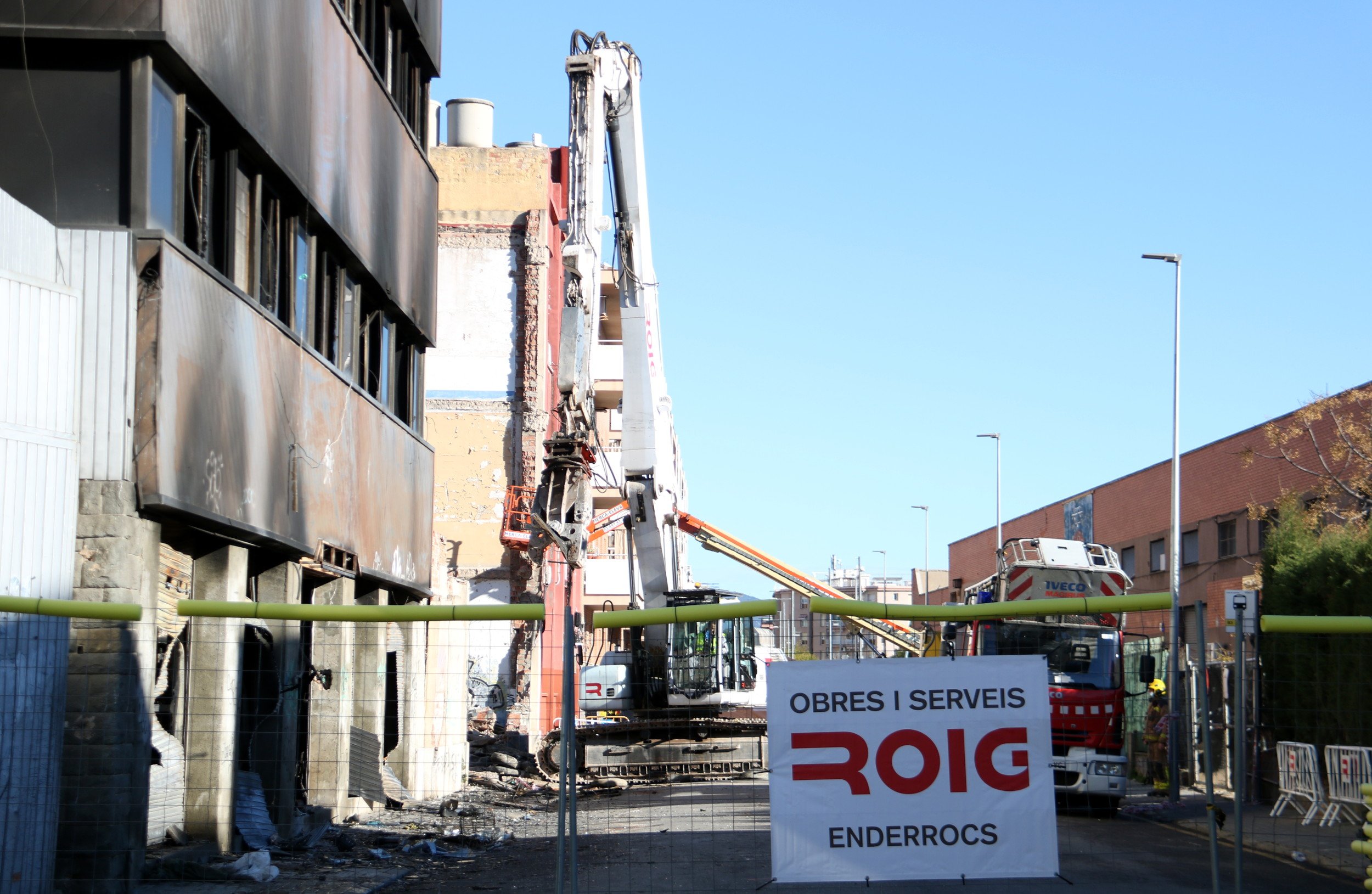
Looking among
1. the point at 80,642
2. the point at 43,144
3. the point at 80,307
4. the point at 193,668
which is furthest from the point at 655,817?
the point at 43,144

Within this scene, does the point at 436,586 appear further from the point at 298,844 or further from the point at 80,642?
the point at 80,642

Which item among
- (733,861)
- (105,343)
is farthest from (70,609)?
(733,861)

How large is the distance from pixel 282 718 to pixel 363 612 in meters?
7.96

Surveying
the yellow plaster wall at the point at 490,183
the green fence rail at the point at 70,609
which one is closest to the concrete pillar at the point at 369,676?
the green fence rail at the point at 70,609

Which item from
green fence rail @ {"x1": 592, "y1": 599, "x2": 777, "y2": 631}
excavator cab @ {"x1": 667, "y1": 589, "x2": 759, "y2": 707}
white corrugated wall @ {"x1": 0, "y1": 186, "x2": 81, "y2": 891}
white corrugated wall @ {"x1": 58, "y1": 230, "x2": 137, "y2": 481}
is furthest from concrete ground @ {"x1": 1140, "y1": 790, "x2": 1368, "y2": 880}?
excavator cab @ {"x1": 667, "y1": 589, "x2": 759, "y2": 707}

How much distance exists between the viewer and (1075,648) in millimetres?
20578

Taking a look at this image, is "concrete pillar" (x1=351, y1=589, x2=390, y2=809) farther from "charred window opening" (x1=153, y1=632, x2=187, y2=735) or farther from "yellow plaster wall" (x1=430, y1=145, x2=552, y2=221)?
"yellow plaster wall" (x1=430, y1=145, x2=552, y2=221)

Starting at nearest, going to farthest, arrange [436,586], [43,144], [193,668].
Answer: [43,144] → [193,668] → [436,586]

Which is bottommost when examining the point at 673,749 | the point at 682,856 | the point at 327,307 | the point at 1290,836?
the point at 673,749

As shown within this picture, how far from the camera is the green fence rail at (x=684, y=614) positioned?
7.62 m

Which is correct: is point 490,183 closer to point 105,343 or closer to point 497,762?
point 497,762

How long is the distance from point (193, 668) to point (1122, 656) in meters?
13.5

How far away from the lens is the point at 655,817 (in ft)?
50.2

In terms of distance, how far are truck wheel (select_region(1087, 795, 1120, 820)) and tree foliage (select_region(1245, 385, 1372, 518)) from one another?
10.1m
